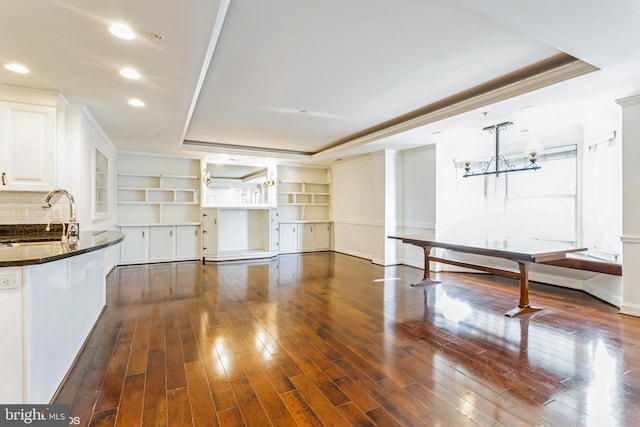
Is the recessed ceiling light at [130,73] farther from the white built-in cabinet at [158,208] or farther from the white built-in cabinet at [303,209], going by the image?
the white built-in cabinet at [303,209]

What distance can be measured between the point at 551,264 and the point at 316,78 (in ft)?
14.5

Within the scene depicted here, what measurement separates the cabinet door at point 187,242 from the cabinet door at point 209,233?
14.1 inches

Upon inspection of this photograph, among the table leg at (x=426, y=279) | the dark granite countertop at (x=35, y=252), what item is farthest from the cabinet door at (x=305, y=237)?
the dark granite countertop at (x=35, y=252)

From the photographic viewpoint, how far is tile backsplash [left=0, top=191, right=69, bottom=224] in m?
3.32

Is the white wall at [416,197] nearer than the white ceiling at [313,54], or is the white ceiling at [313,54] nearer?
the white ceiling at [313,54]

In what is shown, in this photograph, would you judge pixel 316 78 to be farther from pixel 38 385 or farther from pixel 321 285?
pixel 38 385

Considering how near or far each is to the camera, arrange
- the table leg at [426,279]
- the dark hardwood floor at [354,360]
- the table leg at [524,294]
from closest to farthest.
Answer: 1. the dark hardwood floor at [354,360]
2. the table leg at [524,294]
3. the table leg at [426,279]

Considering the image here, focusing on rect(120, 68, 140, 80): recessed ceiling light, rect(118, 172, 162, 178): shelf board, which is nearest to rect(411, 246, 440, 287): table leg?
rect(120, 68, 140, 80): recessed ceiling light

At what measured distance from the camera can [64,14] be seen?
195 cm

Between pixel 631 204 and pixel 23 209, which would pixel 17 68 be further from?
pixel 631 204

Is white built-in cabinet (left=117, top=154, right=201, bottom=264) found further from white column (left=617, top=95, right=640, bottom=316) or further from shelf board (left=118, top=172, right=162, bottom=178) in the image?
white column (left=617, top=95, right=640, bottom=316)

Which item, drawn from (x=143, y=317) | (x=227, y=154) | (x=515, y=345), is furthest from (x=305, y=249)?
(x=515, y=345)

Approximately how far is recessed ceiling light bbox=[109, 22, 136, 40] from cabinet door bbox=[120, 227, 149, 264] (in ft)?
17.0

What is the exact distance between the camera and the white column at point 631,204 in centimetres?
342
